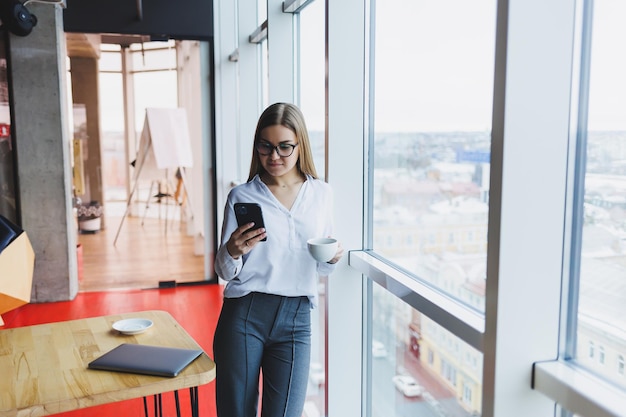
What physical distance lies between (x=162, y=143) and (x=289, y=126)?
447 cm

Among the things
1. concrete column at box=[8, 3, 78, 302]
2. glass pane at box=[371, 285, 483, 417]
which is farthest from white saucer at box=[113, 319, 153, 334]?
concrete column at box=[8, 3, 78, 302]

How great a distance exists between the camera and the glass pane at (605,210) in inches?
44.4

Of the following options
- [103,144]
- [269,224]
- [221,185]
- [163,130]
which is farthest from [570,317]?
[103,144]

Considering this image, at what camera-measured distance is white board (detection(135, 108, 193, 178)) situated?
5949 millimetres

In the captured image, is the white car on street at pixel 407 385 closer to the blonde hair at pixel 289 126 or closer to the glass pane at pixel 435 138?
the glass pane at pixel 435 138

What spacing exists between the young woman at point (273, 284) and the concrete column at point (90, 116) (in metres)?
4.39

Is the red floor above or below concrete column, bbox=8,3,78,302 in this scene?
below

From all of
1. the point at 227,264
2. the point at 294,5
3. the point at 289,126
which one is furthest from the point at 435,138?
the point at 294,5

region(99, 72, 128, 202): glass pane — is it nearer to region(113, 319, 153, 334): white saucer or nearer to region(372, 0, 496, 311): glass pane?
region(113, 319, 153, 334): white saucer

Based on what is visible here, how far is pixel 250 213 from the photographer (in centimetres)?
171

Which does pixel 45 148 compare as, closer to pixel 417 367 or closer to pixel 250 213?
pixel 250 213

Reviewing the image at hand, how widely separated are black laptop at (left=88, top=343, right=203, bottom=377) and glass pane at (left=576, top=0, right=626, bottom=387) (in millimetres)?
1091

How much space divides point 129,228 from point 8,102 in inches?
101

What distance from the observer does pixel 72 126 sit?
566 centimetres
